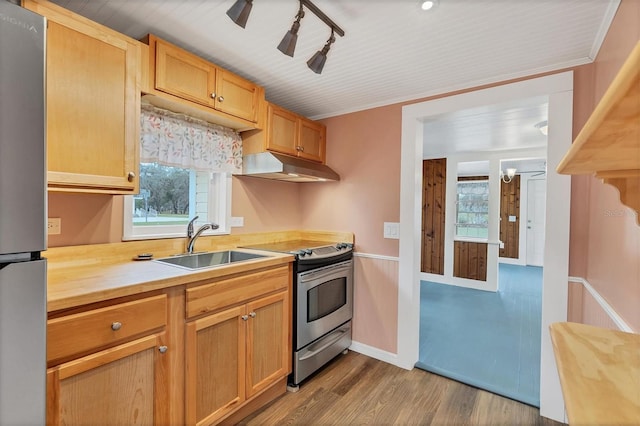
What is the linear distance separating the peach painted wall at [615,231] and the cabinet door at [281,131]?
80.0 inches

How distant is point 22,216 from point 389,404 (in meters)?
2.17

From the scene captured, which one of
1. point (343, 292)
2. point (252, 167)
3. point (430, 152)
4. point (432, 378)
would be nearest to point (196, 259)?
point (252, 167)

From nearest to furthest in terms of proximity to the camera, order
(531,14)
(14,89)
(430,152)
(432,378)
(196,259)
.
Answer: (14,89) < (531,14) < (196,259) < (432,378) < (430,152)

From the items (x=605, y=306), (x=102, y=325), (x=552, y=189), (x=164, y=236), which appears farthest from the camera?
(x=164, y=236)

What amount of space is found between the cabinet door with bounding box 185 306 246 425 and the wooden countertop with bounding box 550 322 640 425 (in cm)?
150

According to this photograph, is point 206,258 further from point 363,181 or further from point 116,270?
point 363,181

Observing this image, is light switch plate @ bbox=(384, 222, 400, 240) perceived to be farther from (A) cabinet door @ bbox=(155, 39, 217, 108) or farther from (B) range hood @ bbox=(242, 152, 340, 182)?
(A) cabinet door @ bbox=(155, 39, 217, 108)

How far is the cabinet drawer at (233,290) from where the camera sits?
150cm

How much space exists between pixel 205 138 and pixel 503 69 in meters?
2.17

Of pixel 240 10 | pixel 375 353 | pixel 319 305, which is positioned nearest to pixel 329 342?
pixel 319 305

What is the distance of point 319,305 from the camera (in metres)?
2.28

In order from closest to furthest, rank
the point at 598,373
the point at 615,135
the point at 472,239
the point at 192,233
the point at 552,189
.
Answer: the point at 615,135 < the point at 598,373 < the point at 552,189 < the point at 192,233 < the point at 472,239

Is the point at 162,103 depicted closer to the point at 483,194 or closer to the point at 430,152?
the point at 430,152

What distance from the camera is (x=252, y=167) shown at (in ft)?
7.92
